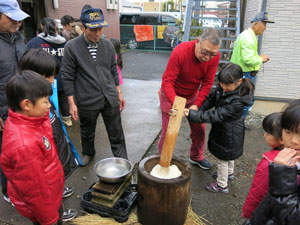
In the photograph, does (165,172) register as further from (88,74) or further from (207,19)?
(207,19)

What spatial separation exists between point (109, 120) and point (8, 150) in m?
1.75

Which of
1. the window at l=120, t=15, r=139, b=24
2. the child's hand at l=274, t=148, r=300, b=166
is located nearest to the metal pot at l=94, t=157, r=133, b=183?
the child's hand at l=274, t=148, r=300, b=166

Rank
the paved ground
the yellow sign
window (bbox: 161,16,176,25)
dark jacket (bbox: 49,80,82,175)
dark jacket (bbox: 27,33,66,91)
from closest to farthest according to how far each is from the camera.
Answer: dark jacket (bbox: 49,80,82,175) < the paved ground < dark jacket (bbox: 27,33,66,91) < the yellow sign < window (bbox: 161,16,176,25)

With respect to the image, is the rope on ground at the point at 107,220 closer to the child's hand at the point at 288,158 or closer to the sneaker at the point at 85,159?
the sneaker at the point at 85,159

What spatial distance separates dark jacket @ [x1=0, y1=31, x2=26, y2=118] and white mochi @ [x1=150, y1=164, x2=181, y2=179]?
1.66 meters

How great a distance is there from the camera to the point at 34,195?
169cm

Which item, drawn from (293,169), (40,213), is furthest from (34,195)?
(293,169)

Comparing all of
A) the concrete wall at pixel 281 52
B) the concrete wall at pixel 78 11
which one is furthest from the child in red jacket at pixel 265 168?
the concrete wall at pixel 78 11

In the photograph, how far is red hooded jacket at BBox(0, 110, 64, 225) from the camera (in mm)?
1614

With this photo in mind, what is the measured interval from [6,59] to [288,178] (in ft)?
8.62

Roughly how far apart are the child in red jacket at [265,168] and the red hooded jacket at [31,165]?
1.54m

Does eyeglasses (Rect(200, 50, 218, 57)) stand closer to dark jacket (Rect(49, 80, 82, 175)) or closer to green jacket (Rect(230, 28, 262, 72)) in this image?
dark jacket (Rect(49, 80, 82, 175))

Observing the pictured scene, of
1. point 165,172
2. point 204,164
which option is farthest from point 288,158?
point 204,164

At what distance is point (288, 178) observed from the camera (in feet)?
4.24
